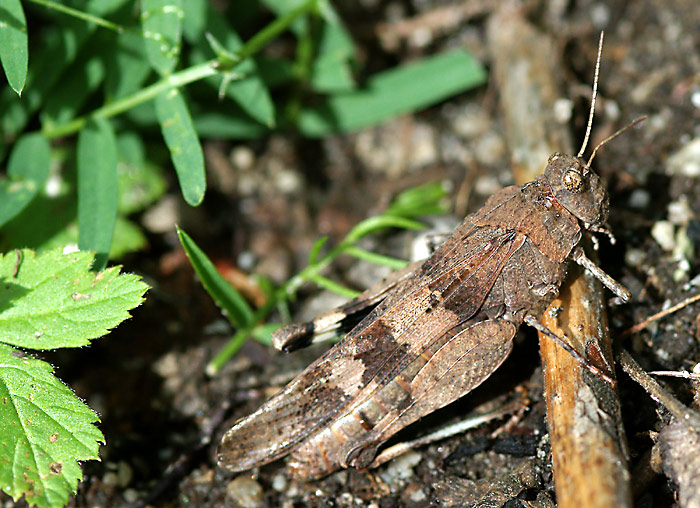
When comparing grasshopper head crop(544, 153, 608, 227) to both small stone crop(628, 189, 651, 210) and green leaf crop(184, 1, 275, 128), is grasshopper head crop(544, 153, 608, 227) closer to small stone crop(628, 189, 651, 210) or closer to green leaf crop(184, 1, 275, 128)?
small stone crop(628, 189, 651, 210)

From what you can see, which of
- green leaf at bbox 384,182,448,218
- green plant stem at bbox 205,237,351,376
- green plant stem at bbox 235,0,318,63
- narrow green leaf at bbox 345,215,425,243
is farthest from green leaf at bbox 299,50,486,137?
green plant stem at bbox 205,237,351,376

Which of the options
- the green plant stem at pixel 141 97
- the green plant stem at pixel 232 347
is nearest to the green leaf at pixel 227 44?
the green plant stem at pixel 141 97

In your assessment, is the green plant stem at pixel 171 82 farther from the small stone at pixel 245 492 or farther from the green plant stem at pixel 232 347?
the small stone at pixel 245 492

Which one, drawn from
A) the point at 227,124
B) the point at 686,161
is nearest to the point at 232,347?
the point at 227,124

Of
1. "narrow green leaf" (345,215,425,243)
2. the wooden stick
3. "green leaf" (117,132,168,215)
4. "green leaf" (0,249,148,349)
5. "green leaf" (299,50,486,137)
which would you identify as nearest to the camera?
the wooden stick

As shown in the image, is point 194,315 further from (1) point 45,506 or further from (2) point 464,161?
(2) point 464,161

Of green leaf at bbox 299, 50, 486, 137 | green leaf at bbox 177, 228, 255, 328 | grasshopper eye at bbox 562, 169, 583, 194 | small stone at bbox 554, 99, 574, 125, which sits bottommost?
grasshopper eye at bbox 562, 169, 583, 194

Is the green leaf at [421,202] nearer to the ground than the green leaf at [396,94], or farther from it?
nearer to the ground

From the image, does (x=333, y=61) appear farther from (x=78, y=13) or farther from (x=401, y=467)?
(x=401, y=467)
